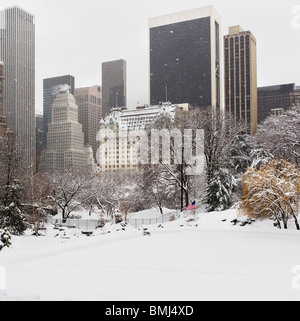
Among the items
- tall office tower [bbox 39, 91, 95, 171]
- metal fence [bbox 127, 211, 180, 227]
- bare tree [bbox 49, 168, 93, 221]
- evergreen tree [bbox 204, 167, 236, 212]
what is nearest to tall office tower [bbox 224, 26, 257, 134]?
bare tree [bbox 49, 168, 93, 221]

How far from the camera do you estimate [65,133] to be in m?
187

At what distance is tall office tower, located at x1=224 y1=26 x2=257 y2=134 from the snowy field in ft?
217

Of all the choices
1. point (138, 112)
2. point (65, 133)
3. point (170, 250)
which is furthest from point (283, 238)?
point (65, 133)

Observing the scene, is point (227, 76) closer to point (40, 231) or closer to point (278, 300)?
point (40, 231)

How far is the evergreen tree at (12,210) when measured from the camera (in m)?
20.8

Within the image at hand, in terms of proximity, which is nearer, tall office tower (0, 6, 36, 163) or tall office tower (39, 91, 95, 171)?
tall office tower (0, 6, 36, 163)

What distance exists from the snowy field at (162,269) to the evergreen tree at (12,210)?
7.10 metres

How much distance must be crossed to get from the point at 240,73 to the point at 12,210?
72.7 meters

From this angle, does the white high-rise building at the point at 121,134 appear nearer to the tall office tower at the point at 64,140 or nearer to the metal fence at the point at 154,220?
the tall office tower at the point at 64,140

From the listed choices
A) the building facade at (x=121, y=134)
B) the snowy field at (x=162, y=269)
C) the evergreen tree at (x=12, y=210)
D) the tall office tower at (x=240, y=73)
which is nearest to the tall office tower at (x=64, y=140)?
the building facade at (x=121, y=134)

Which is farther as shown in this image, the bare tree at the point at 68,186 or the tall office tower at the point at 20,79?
the tall office tower at the point at 20,79

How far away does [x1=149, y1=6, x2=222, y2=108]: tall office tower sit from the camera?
1770 inches

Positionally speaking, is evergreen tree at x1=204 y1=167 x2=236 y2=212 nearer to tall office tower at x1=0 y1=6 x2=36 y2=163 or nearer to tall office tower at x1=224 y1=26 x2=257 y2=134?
tall office tower at x1=224 y1=26 x2=257 y2=134

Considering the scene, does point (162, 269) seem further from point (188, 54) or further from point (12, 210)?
point (188, 54)
